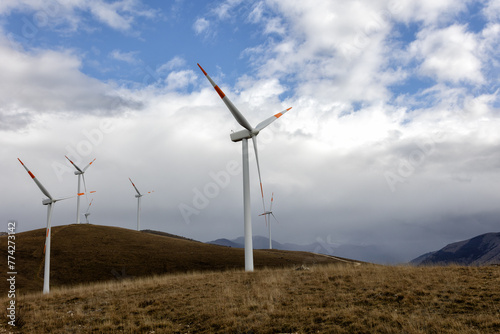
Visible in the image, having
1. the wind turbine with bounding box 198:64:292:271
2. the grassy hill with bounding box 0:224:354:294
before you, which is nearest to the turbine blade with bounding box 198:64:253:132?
the wind turbine with bounding box 198:64:292:271

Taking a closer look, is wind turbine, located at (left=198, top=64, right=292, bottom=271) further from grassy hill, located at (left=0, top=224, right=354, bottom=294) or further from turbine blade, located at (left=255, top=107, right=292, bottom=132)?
grassy hill, located at (left=0, top=224, right=354, bottom=294)

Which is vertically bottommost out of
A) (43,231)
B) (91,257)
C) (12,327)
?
(12,327)

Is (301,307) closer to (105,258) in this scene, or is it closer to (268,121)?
(268,121)

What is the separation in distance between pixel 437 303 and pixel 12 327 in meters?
20.8

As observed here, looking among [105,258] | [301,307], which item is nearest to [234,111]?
[301,307]

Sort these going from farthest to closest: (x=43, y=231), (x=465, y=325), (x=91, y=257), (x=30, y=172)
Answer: (x=43, y=231) < (x=91, y=257) < (x=30, y=172) < (x=465, y=325)

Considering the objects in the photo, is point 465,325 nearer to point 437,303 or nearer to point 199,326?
point 437,303

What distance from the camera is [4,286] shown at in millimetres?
40688

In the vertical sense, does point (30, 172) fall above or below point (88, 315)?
above

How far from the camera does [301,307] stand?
16703 mm

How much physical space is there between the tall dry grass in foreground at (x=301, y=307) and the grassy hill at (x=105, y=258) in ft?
70.3

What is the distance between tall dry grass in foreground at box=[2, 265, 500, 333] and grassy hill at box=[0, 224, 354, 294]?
21.4m

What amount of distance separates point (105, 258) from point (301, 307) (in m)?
43.3

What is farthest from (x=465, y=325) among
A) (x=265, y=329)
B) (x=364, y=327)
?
(x=265, y=329)
